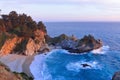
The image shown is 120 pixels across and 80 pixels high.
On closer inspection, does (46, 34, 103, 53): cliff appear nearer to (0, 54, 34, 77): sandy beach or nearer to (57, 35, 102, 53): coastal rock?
(57, 35, 102, 53): coastal rock

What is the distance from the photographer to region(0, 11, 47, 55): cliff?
73.3 meters

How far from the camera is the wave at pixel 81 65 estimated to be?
6272 centimetres

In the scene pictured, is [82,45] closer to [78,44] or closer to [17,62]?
[78,44]

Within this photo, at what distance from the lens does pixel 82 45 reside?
8231 centimetres

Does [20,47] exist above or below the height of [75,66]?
above

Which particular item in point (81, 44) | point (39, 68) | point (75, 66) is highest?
point (81, 44)

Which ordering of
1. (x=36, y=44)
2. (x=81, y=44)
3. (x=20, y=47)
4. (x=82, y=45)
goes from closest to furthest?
(x=20, y=47) < (x=36, y=44) < (x=82, y=45) < (x=81, y=44)

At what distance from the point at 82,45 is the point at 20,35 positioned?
60.3 ft

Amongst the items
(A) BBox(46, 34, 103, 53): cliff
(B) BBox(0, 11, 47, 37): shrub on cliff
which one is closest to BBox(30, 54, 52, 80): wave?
(B) BBox(0, 11, 47, 37): shrub on cliff

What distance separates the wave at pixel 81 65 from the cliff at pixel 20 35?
13861 mm

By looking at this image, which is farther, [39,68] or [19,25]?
[19,25]

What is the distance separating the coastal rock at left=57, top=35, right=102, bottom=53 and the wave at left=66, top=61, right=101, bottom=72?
12.7 meters

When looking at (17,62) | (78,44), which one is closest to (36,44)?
(78,44)

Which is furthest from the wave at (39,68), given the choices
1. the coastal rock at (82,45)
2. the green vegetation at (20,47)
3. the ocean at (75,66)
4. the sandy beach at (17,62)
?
the coastal rock at (82,45)
